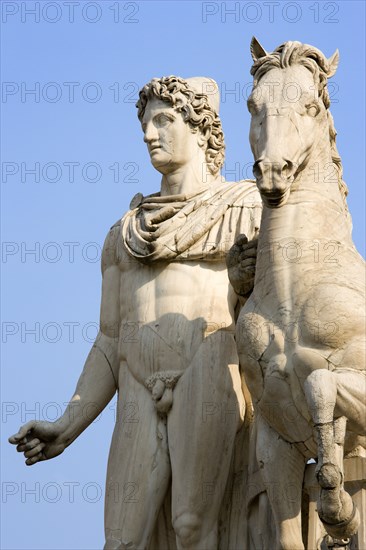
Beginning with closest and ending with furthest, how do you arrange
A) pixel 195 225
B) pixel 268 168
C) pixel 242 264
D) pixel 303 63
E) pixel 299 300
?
pixel 268 168 → pixel 299 300 → pixel 303 63 → pixel 242 264 → pixel 195 225

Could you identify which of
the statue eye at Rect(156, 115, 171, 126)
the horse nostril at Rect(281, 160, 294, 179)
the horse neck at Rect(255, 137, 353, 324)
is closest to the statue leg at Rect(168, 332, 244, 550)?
the horse neck at Rect(255, 137, 353, 324)

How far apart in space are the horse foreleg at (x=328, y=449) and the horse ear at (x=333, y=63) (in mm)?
1831

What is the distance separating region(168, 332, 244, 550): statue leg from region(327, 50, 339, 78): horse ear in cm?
177

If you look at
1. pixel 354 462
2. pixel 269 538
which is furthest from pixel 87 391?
pixel 354 462

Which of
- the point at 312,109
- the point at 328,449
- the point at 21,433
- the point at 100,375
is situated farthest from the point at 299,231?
the point at 21,433

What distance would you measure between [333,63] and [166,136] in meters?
1.58

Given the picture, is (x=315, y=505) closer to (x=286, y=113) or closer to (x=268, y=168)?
(x=268, y=168)

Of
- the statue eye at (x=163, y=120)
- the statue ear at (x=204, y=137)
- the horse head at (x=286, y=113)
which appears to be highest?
the statue eye at (x=163, y=120)

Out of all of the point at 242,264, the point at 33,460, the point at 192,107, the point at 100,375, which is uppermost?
the point at 192,107

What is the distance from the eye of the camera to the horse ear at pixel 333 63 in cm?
903

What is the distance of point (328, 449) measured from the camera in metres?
8.02

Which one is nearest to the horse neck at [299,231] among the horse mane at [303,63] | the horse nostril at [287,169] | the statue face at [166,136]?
the horse mane at [303,63]

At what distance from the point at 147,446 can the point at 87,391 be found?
2.19 feet

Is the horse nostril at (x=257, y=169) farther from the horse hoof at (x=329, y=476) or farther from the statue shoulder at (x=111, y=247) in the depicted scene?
the statue shoulder at (x=111, y=247)
